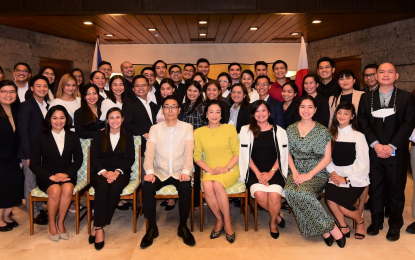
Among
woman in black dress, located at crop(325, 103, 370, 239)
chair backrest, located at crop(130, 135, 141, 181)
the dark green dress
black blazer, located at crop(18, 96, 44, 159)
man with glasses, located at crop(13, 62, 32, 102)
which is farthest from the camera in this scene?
man with glasses, located at crop(13, 62, 32, 102)

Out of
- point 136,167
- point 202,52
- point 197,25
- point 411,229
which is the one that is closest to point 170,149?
point 136,167

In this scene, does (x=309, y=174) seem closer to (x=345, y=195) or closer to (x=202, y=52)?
(x=345, y=195)

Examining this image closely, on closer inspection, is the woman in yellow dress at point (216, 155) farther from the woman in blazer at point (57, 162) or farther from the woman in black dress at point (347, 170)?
the woman in blazer at point (57, 162)

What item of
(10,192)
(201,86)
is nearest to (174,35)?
(201,86)

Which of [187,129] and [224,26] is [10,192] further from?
[224,26]

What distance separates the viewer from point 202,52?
32.7 ft

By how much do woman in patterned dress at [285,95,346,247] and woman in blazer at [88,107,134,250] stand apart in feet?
5.82

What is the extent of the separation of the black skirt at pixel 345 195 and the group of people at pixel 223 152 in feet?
0.03

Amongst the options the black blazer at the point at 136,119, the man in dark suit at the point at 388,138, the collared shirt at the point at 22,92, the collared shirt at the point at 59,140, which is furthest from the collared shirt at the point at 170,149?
the collared shirt at the point at 22,92

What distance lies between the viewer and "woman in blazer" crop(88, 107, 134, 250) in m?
3.31

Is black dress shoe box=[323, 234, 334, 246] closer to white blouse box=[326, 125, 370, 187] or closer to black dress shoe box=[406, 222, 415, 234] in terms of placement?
white blouse box=[326, 125, 370, 187]

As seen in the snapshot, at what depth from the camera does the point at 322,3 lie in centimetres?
582

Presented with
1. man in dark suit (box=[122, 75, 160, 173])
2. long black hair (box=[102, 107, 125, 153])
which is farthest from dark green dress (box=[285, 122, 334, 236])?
long black hair (box=[102, 107, 125, 153])

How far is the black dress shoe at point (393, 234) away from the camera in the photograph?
3.28 metres
